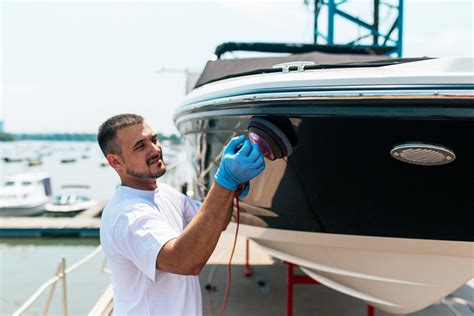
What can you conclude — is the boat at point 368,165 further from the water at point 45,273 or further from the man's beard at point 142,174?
the water at point 45,273

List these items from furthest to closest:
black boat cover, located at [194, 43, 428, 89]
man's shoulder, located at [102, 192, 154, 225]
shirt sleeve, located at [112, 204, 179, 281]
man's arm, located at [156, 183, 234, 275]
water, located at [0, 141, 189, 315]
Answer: water, located at [0, 141, 189, 315], black boat cover, located at [194, 43, 428, 89], man's shoulder, located at [102, 192, 154, 225], shirt sleeve, located at [112, 204, 179, 281], man's arm, located at [156, 183, 234, 275]

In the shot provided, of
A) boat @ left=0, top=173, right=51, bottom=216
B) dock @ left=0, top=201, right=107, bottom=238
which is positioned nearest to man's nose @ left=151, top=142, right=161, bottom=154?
dock @ left=0, top=201, right=107, bottom=238

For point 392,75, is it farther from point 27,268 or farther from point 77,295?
point 27,268

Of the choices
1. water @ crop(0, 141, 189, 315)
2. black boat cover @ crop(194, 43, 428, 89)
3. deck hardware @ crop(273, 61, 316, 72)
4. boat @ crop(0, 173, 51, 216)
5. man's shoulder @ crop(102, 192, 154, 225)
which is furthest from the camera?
boat @ crop(0, 173, 51, 216)

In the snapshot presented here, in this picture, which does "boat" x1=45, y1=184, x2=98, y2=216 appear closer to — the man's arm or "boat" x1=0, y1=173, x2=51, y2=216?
"boat" x1=0, y1=173, x2=51, y2=216

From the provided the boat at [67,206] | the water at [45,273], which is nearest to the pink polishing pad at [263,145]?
the water at [45,273]

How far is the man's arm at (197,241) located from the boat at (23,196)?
15.9m

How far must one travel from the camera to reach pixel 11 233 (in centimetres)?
1230

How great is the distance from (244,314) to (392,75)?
261 cm

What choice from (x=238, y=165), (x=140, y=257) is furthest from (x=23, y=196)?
(x=238, y=165)

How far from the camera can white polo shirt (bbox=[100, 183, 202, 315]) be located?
4.86 ft

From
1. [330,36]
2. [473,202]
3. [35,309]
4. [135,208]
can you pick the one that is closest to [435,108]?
[473,202]

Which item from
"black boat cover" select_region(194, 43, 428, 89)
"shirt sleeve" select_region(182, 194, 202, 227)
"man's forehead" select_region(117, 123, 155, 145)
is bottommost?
"shirt sleeve" select_region(182, 194, 202, 227)

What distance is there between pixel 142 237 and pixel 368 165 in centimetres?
115
